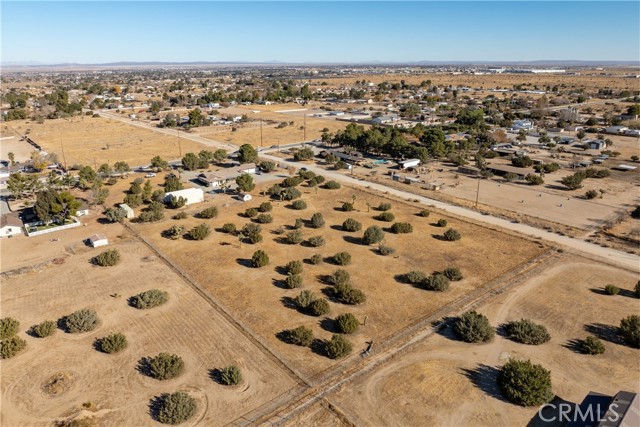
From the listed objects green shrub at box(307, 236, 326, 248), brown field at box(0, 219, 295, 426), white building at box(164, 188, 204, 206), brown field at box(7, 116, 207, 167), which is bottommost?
brown field at box(0, 219, 295, 426)

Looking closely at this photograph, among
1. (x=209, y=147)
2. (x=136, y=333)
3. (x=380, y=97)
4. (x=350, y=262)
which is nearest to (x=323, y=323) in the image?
(x=350, y=262)

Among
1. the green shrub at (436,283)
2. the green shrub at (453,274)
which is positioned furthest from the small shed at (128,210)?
the green shrub at (453,274)

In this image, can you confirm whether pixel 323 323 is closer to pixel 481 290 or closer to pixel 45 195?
pixel 481 290

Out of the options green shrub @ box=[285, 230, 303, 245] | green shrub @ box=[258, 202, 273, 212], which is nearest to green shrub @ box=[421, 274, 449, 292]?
green shrub @ box=[285, 230, 303, 245]

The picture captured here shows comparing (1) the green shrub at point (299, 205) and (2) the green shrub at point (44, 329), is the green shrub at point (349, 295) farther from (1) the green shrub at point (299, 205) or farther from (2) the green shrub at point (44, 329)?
(1) the green shrub at point (299, 205)

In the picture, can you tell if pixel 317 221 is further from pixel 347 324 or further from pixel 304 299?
pixel 347 324

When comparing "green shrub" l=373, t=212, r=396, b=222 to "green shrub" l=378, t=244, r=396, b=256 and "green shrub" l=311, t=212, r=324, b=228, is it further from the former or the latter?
"green shrub" l=378, t=244, r=396, b=256
